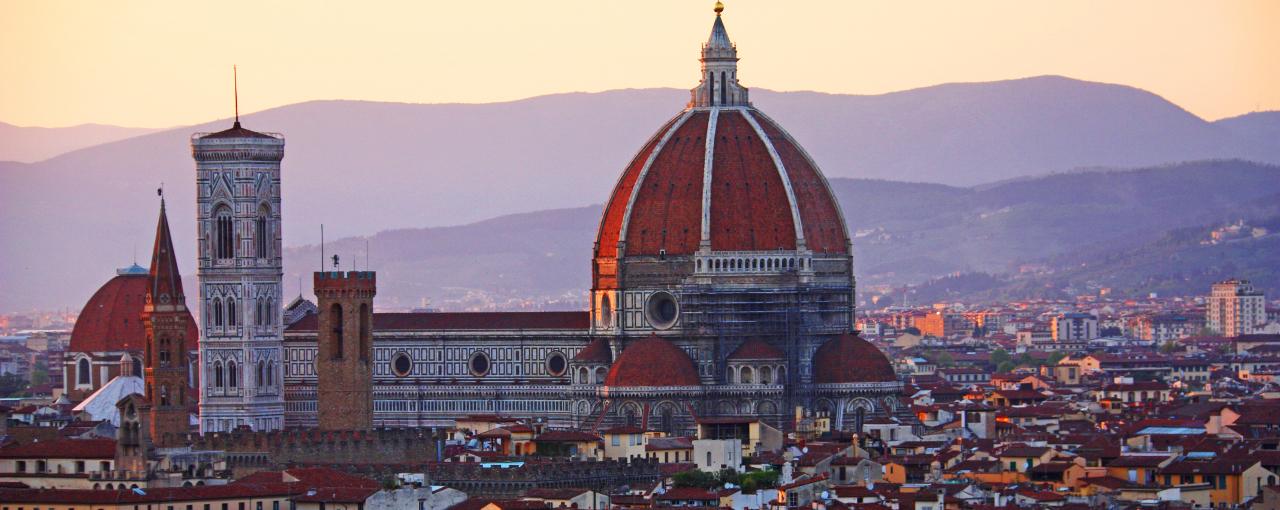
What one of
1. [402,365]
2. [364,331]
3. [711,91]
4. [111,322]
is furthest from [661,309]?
[111,322]

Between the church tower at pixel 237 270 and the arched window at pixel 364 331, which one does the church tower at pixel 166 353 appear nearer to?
the church tower at pixel 237 270

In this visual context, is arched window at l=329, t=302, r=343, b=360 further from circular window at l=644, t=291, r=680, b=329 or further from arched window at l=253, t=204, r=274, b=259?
circular window at l=644, t=291, r=680, b=329

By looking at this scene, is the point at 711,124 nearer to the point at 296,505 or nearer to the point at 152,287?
the point at 152,287

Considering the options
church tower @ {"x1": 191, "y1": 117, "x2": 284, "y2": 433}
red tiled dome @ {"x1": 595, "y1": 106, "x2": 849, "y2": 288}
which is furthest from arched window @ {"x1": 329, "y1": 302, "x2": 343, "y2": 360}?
red tiled dome @ {"x1": 595, "y1": 106, "x2": 849, "y2": 288}

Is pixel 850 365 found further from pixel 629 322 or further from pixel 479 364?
pixel 479 364

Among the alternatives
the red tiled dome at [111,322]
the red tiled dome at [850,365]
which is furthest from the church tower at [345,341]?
the red tiled dome at [111,322]

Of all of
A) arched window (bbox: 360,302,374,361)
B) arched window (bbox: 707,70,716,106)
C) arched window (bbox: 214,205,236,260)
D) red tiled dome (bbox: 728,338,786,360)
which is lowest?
red tiled dome (bbox: 728,338,786,360)
